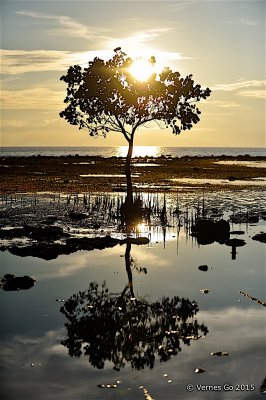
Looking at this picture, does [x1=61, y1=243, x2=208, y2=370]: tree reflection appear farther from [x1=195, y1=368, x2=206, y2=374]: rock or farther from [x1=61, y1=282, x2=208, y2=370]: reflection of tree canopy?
[x1=195, y1=368, x2=206, y2=374]: rock

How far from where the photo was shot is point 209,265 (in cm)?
2102

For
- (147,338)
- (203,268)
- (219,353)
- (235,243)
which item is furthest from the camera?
(235,243)

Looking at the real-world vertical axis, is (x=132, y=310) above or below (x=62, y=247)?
below

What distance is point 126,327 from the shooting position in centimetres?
1395

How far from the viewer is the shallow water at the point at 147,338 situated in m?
10.7

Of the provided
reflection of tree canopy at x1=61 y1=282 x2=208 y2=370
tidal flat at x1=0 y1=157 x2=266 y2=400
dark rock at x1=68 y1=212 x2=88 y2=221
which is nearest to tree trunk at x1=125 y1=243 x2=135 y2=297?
tidal flat at x1=0 y1=157 x2=266 y2=400

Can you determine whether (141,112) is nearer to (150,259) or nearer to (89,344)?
(150,259)

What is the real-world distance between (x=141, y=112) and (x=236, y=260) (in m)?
27.3

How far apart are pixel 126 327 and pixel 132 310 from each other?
141cm

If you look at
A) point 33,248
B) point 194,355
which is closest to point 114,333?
point 194,355

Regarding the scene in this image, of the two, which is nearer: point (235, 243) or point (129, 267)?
point (129, 267)

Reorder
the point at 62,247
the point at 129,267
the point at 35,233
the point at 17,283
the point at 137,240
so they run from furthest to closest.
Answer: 1. the point at 35,233
2. the point at 137,240
3. the point at 62,247
4. the point at 129,267
5. the point at 17,283

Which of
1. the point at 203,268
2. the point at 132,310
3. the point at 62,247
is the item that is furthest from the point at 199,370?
the point at 62,247

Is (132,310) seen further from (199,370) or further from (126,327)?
(199,370)
